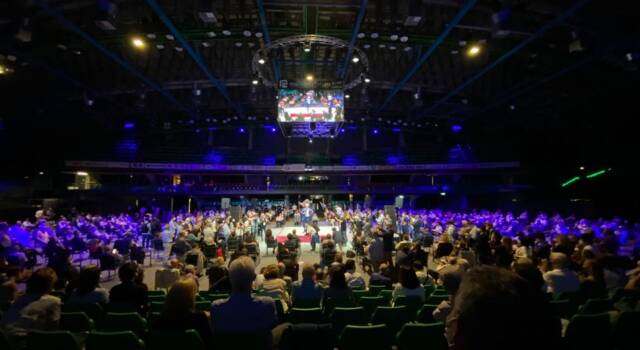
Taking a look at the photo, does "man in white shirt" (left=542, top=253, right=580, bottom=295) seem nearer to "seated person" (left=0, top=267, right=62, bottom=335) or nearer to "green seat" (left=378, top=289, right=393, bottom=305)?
"green seat" (left=378, top=289, right=393, bottom=305)

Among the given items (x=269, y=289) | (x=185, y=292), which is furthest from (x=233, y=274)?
(x=269, y=289)

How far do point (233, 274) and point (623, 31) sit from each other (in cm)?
1103

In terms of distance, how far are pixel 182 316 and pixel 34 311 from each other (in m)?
1.71

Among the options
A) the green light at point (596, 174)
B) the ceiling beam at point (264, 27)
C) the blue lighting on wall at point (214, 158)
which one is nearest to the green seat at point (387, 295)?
the ceiling beam at point (264, 27)

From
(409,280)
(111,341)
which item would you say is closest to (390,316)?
(409,280)

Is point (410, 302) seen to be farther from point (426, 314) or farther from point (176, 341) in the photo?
point (176, 341)

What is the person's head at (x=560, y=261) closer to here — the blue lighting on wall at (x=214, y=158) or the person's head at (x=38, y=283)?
the person's head at (x=38, y=283)

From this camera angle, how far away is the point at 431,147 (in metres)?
35.3

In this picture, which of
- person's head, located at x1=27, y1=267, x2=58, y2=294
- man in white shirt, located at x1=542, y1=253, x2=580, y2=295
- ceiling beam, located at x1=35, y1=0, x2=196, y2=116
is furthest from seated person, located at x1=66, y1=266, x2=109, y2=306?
ceiling beam, located at x1=35, y1=0, x2=196, y2=116

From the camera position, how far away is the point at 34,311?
3.36 metres

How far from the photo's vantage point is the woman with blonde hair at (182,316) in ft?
9.39

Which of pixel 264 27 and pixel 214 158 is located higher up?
pixel 264 27

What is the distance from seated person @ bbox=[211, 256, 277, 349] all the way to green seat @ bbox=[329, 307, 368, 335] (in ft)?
3.91

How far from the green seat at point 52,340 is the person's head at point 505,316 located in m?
3.47
